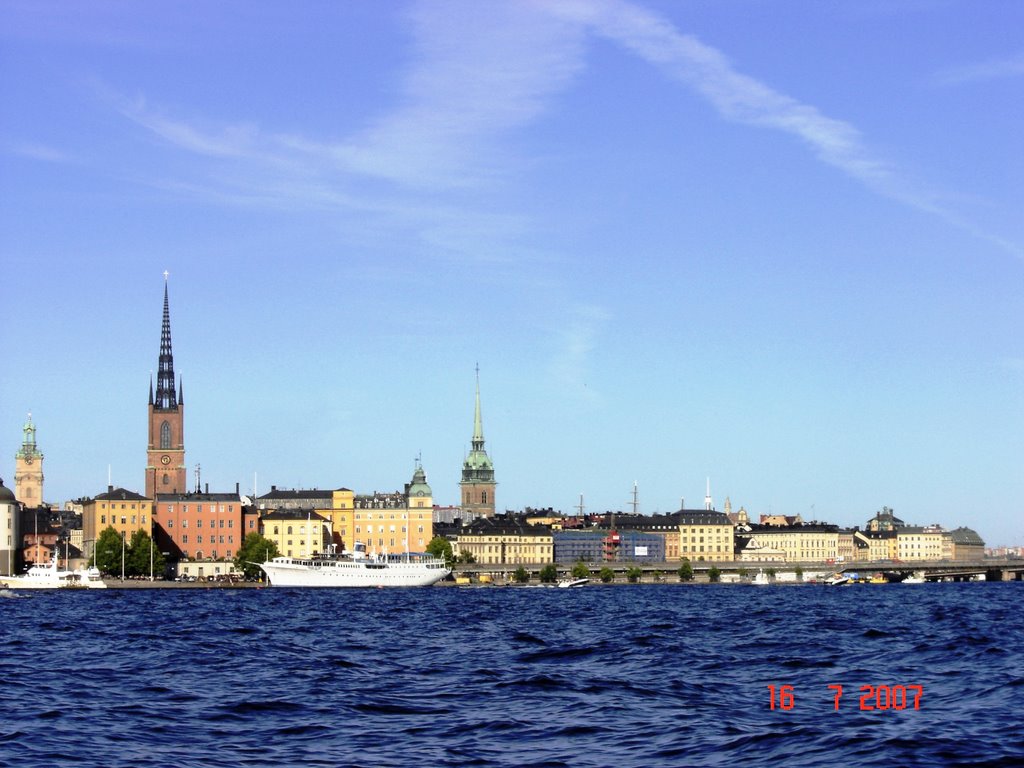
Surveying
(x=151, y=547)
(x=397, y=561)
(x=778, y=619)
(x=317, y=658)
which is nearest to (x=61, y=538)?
(x=151, y=547)

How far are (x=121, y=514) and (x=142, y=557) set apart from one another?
2118cm

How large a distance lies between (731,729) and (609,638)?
23874 millimetres

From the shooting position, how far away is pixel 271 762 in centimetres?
2191

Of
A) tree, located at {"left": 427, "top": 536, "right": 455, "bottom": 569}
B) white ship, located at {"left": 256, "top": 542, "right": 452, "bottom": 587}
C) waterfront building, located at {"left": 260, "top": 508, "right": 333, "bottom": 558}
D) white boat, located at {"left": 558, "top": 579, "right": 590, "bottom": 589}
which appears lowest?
white boat, located at {"left": 558, "top": 579, "right": 590, "bottom": 589}

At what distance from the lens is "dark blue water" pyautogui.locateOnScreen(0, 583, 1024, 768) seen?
2261 cm

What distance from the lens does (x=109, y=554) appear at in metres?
151

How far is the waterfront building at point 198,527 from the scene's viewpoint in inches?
6895

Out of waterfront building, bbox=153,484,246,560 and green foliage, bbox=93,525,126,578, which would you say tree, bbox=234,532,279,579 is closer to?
Answer: waterfront building, bbox=153,484,246,560

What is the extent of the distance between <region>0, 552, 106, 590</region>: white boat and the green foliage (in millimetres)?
14771

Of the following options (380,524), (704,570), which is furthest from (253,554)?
(704,570)
